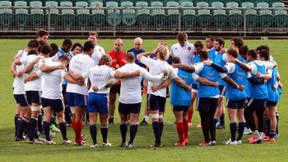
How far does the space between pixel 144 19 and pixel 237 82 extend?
14145 millimetres

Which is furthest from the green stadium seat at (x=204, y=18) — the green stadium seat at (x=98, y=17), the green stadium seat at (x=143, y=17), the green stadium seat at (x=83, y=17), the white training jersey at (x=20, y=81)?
the white training jersey at (x=20, y=81)

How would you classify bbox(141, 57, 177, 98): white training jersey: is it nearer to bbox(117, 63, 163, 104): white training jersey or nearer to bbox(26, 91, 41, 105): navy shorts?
bbox(117, 63, 163, 104): white training jersey

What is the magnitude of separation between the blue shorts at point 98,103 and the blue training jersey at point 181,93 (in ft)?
4.45

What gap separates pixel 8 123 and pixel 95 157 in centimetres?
457

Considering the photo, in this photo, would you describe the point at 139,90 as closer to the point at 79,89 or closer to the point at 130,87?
the point at 130,87

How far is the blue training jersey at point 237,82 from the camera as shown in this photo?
35.1 ft

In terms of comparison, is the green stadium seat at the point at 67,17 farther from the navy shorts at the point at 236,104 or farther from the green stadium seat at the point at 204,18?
the navy shorts at the point at 236,104

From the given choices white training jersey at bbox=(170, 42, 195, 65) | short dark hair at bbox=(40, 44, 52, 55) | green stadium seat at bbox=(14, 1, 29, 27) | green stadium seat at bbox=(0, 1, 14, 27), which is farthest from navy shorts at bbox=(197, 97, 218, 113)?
green stadium seat at bbox=(0, 1, 14, 27)

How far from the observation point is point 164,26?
81.4ft

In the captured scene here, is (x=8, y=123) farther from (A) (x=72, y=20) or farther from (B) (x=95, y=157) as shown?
(A) (x=72, y=20)

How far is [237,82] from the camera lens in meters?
10.8

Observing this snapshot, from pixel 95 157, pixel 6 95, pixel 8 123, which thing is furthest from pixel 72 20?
pixel 95 157

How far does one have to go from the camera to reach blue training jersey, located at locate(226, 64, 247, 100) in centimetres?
1070

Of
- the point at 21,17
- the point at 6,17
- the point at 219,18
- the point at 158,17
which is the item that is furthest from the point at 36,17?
the point at 219,18
